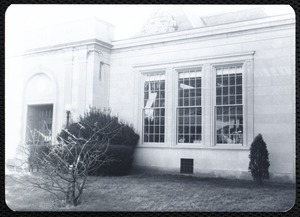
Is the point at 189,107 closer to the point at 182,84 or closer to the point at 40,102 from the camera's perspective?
the point at 182,84

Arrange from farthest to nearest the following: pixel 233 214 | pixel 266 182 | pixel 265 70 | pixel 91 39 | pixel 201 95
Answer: pixel 91 39, pixel 201 95, pixel 265 70, pixel 266 182, pixel 233 214

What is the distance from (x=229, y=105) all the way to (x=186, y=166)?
3083 millimetres

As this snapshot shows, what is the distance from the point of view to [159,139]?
16484 mm

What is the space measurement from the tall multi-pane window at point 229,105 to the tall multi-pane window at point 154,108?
2577 mm

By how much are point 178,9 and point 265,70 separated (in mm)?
5527

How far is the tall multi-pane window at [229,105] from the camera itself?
1473 cm

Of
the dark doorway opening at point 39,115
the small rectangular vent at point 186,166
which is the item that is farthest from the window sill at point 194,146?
the dark doorway opening at point 39,115

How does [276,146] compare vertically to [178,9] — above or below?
below

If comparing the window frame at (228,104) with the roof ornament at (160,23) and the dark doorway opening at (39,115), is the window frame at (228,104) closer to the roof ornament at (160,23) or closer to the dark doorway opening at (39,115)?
the roof ornament at (160,23)

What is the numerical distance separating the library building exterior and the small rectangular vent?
4 centimetres

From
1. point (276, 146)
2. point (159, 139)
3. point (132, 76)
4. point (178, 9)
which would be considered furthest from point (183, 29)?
point (276, 146)

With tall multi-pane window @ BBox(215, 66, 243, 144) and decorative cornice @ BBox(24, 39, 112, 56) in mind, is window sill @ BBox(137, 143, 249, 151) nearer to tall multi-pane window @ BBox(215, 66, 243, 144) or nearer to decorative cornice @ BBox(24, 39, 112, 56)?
tall multi-pane window @ BBox(215, 66, 243, 144)

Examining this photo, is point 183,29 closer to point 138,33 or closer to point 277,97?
point 138,33

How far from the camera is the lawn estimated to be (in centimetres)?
1009
